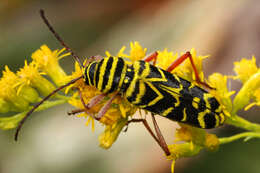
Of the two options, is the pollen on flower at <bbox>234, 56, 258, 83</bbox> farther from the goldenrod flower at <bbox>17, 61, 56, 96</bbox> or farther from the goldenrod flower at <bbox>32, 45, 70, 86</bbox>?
the goldenrod flower at <bbox>17, 61, 56, 96</bbox>

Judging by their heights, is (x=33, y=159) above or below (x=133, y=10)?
below

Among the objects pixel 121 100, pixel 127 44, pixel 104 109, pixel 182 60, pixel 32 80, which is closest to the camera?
pixel 104 109

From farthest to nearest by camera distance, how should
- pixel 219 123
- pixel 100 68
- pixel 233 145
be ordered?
1. pixel 233 145
2. pixel 100 68
3. pixel 219 123

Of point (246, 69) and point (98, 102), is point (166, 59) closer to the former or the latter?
point (98, 102)

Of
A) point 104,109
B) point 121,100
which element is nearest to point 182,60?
point 121,100

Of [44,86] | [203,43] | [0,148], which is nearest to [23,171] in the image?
[0,148]

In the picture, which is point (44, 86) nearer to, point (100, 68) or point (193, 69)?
point (100, 68)

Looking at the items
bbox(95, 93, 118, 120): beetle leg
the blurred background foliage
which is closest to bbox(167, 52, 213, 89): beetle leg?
bbox(95, 93, 118, 120): beetle leg
